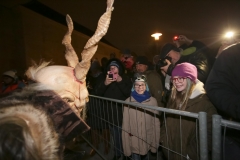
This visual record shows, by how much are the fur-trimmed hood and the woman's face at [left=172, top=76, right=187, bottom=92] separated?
185 cm

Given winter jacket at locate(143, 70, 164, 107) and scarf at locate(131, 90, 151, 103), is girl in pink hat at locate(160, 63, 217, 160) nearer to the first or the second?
scarf at locate(131, 90, 151, 103)

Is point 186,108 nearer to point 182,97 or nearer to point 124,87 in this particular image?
point 182,97

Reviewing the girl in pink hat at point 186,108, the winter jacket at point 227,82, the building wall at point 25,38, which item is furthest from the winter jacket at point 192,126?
the building wall at point 25,38

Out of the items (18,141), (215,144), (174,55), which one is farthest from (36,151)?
(174,55)

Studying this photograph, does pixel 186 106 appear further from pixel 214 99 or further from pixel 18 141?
pixel 18 141

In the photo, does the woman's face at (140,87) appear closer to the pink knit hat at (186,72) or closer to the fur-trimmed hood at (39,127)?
the pink knit hat at (186,72)

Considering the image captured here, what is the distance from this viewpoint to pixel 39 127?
2.51 ft

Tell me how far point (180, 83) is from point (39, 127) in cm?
193

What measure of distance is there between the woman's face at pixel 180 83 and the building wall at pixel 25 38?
21.3 ft

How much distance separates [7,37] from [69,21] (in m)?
6.08

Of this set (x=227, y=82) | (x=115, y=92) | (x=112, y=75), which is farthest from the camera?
(x=115, y=92)

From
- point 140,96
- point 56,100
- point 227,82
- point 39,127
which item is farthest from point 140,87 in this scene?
point 39,127

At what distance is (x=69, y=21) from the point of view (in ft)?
6.25

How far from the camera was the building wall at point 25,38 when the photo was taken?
249 inches
